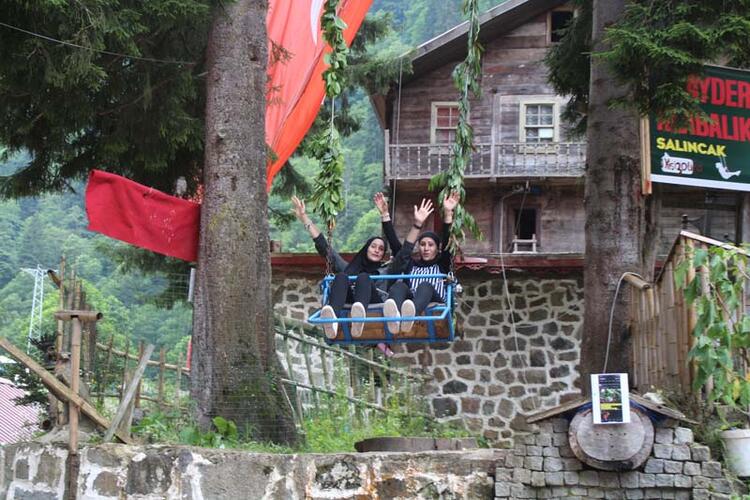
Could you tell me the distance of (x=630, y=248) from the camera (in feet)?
31.2

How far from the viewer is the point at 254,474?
25.6 feet

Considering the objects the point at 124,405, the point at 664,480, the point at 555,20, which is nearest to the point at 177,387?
the point at 124,405

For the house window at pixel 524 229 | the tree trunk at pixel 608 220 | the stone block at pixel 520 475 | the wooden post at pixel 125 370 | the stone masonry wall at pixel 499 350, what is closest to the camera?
the stone block at pixel 520 475

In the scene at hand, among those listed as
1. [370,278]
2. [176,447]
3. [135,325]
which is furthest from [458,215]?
[135,325]

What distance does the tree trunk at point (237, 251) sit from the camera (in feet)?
28.7

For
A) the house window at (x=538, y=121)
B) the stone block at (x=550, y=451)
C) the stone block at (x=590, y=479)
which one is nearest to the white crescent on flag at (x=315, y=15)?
the stone block at (x=550, y=451)

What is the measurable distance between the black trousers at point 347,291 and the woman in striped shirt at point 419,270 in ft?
0.59

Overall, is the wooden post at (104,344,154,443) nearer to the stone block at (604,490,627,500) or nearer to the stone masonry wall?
the stone block at (604,490,627,500)

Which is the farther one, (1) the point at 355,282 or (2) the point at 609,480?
(1) the point at 355,282

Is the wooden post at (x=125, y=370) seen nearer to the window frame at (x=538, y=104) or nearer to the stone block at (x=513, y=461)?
the stone block at (x=513, y=461)

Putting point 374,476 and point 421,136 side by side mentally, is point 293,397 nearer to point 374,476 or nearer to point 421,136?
point 374,476

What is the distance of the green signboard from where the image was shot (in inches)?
394

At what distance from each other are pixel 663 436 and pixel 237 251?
388 centimetres

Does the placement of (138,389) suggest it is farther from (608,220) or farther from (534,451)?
(608,220)
